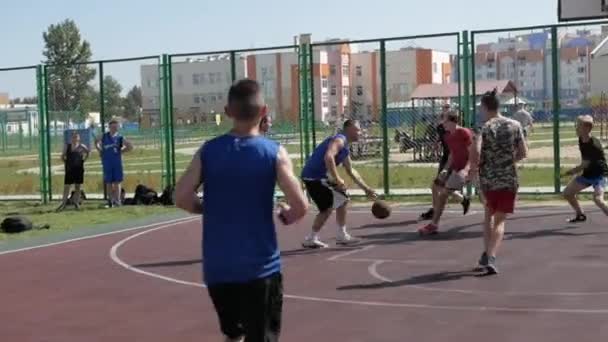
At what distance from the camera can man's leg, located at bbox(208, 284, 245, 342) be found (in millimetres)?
5223

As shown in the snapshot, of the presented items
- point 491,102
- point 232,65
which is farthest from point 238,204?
point 232,65

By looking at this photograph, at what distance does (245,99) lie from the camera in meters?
5.11

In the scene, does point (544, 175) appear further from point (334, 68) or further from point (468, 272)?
point (468, 272)

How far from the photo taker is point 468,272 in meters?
10.9

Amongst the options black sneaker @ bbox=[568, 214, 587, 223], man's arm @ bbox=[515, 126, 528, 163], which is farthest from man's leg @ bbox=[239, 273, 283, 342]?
black sneaker @ bbox=[568, 214, 587, 223]

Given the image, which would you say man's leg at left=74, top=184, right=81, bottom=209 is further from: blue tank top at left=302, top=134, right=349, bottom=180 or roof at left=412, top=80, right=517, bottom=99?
blue tank top at left=302, top=134, right=349, bottom=180

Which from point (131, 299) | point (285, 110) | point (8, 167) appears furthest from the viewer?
point (8, 167)

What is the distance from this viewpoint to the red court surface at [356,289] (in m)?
8.24

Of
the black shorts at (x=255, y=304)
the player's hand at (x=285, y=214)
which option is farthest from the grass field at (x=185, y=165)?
the black shorts at (x=255, y=304)

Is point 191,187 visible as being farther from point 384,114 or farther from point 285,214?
point 384,114

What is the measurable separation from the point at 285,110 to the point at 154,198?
13.0ft

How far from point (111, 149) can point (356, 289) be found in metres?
11.7

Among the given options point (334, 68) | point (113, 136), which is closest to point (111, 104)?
point (113, 136)

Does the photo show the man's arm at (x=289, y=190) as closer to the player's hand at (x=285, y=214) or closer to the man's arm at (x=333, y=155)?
the player's hand at (x=285, y=214)
